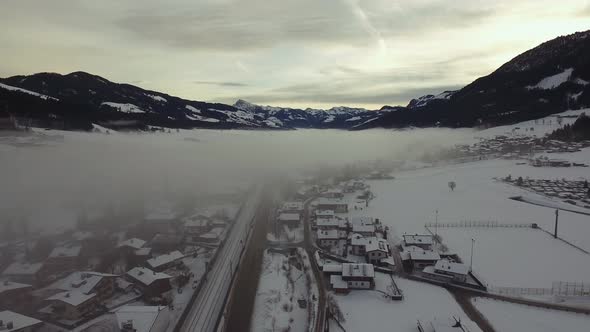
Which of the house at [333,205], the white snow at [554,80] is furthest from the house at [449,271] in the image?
the white snow at [554,80]

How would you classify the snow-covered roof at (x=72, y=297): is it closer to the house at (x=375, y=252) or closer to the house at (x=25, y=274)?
the house at (x=25, y=274)

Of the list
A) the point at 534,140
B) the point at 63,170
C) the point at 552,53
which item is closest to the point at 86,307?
the point at 63,170

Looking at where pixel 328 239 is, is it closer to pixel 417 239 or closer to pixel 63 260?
pixel 417 239

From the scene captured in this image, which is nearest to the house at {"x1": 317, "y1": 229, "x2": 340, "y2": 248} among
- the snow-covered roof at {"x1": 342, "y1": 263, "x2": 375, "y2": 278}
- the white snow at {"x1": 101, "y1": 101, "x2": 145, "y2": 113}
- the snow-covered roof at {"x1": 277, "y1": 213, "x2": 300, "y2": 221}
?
the snow-covered roof at {"x1": 277, "y1": 213, "x2": 300, "y2": 221}

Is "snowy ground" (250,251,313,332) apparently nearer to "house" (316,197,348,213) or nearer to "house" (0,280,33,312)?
"house" (0,280,33,312)

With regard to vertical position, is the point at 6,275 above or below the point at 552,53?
below

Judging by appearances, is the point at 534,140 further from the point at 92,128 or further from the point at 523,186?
the point at 92,128
